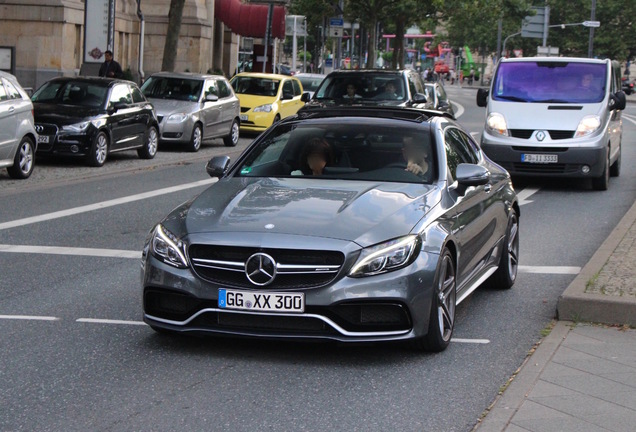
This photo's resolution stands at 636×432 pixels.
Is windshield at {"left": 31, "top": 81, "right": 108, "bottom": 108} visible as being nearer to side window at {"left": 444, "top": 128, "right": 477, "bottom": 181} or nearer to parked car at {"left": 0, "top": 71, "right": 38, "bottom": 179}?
parked car at {"left": 0, "top": 71, "right": 38, "bottom": 179}

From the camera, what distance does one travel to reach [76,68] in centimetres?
3741

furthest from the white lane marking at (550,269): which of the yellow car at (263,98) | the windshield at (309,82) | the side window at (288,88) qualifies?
the windshield at (309,82)

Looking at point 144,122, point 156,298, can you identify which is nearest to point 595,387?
point 156,298

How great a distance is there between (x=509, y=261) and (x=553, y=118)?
9.26 m

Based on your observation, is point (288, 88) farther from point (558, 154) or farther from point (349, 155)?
point (349, 155)

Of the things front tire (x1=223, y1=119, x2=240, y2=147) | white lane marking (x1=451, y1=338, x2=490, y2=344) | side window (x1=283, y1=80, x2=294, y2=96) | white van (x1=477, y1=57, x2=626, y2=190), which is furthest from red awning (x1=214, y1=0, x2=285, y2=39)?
white lane marking (x1=451, y1=338, x2=490, y2=344)

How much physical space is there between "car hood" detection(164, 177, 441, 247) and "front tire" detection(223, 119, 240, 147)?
2038 cm

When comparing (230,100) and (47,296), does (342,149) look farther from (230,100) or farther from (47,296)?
(230,100)

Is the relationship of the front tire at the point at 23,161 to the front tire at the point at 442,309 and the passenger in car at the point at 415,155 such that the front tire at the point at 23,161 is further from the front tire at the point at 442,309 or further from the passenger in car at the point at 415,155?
the front tire at the point at 442,309

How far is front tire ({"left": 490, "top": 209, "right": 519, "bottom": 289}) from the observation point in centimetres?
948

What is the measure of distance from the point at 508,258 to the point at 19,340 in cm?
400

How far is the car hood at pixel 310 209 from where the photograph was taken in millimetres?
6832

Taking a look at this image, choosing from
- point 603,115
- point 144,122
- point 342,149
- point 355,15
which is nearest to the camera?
point 342,149

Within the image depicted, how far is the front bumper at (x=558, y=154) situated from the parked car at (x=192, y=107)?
29.1 feet
